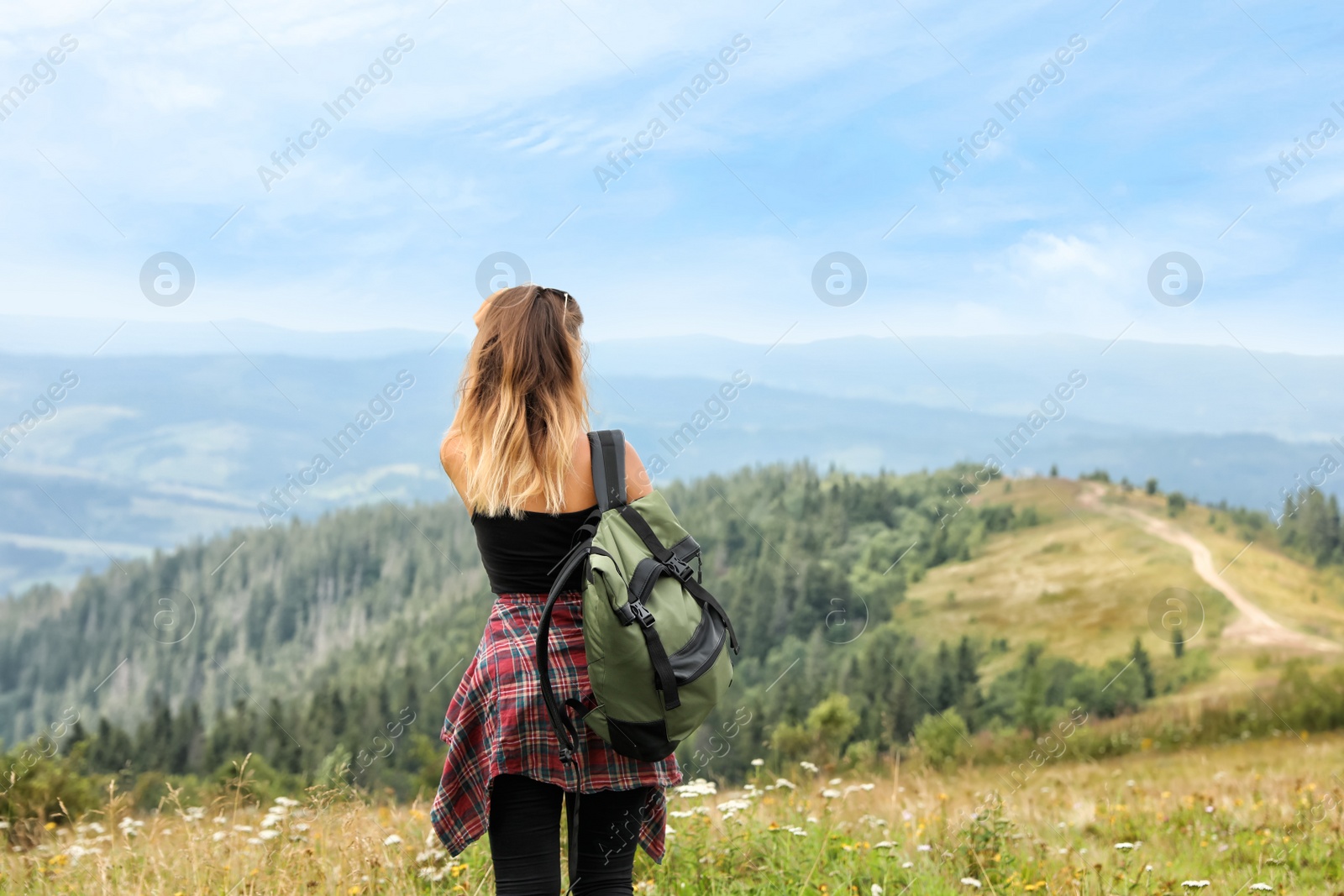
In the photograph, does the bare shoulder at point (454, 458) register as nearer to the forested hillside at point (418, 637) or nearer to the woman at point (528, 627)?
the woman at point (528, 627)

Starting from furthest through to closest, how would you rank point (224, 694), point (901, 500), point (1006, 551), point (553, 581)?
1. point (224, 694)
2. point (901, 500)
3. point (1006, 551)
4. point (553, 581)

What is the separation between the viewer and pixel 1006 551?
103ft

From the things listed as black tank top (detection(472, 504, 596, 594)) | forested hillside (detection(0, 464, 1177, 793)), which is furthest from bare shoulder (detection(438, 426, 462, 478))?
forested hillside (detection(0, 464, 1177, 793))

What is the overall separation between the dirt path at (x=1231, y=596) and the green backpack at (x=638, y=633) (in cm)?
2662

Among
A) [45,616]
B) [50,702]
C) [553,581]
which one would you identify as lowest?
[50,702]

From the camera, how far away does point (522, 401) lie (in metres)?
2.64

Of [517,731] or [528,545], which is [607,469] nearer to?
[528,545]

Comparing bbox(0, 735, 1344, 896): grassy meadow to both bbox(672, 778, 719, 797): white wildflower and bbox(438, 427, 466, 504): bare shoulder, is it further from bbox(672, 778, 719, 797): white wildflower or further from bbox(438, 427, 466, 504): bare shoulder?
bbox(438, 427, 466, 504): bare shoulder

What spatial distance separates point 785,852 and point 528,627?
2.29 metres

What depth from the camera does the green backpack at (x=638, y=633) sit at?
2449 mm

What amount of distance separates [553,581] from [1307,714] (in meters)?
20.2

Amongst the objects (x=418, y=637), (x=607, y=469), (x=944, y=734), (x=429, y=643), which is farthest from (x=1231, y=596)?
(x=418, y=637)

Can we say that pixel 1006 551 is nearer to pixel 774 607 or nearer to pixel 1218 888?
pixel 774 607

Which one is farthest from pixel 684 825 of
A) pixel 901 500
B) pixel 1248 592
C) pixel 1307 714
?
pixel 901 500
